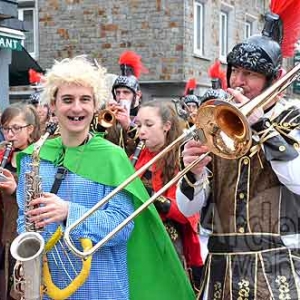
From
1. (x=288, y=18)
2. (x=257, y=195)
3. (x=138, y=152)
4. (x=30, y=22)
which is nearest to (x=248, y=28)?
(x=30, y=22)

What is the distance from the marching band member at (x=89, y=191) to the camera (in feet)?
9.65

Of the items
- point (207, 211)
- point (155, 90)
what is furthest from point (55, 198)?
point (155, 90)

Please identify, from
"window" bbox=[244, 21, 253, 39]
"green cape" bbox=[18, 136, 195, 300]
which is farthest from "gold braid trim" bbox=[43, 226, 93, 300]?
"window" bbox=[244, 21, 253, 39]

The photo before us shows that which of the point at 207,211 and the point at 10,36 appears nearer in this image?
the point at 207,211

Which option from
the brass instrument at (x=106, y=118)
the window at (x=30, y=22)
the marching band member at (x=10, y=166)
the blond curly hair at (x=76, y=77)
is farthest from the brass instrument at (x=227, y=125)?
the window at (x=30, y=22)

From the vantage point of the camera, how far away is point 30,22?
1452 centimetres

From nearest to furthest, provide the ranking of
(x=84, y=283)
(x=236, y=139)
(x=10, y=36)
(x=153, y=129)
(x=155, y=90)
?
(x=236, y=139) < (x=84, y=283) < (x=153, y=129) < (x=10, y=36) < (x=155, y=90)

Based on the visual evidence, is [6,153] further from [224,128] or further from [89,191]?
[224,128]

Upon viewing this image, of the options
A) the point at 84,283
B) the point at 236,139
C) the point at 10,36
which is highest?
the point at 10,36

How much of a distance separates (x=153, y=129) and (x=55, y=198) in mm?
1828

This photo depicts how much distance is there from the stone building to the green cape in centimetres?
1016

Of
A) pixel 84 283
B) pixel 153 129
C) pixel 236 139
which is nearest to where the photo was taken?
pixel 236 139

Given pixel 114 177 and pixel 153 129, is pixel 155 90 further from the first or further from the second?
pixel 114 177

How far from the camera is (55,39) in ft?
46.1
